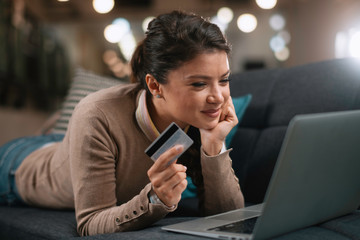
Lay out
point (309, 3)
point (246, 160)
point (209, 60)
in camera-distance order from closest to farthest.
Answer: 1. point (209, 60)
2. point (246, 160)
3. point (309, 3)

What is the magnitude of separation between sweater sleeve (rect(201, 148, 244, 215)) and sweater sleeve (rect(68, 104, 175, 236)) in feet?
0.88

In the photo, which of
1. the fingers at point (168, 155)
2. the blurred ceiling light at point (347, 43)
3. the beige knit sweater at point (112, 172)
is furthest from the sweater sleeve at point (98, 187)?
the blurred ceiling light at point (347, 43)

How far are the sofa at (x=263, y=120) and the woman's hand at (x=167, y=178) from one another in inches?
4.8

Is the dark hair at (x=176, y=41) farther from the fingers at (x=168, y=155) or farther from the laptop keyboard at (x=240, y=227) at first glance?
the laptop keyboard at (x=240, y=227)

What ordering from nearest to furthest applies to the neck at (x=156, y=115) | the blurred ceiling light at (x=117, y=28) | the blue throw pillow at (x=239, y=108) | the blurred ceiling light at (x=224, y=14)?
the neck at (x=156, y=115) → the blue throw pillow at (x=239, y=108) → the blurred ceiling light at (x=224, y=14) → the blurred ceiling light at (x=117, y=28)

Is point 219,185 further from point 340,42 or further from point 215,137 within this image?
point 340,42

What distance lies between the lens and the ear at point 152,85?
1.18 metres

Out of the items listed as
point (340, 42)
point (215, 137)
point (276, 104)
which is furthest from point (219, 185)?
point (340, 42)

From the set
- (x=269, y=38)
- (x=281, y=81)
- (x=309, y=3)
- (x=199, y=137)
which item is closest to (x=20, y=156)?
(x=199, y=137)

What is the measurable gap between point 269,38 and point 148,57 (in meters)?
7.81

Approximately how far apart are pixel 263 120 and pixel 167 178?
2.61ft

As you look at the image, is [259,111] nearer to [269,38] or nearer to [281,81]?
[281,81]

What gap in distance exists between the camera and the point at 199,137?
1339 millimetres

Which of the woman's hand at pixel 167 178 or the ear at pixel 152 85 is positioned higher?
→ the ear at pixel 152 85
